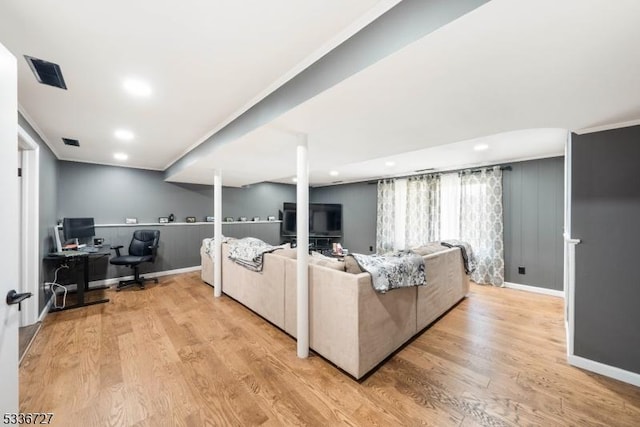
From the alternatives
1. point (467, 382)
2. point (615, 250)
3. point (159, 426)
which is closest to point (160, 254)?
point (159, 426)

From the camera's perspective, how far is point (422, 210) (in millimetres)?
5238

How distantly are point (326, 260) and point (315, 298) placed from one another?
0.36 m

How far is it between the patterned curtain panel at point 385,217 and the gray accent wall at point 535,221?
2163mm

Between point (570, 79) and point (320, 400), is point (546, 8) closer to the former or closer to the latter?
point (570, 79)

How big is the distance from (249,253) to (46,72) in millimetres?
2314

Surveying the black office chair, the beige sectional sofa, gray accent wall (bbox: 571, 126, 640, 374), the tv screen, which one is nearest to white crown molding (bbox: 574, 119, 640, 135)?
gray accent wall (bbox: 571, 126, 640, 374)

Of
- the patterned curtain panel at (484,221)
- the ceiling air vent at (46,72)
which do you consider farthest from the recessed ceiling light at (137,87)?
the patterned curtain panel at (484,221)

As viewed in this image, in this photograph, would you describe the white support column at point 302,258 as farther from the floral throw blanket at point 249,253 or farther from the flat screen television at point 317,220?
the flat screen television at point 317,220

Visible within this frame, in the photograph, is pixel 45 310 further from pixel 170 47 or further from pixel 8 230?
pixel 170 47

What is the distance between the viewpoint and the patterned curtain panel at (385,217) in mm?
5785

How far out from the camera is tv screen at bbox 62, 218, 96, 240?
3.56 m

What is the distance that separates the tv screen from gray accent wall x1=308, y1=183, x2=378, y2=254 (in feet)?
17.6

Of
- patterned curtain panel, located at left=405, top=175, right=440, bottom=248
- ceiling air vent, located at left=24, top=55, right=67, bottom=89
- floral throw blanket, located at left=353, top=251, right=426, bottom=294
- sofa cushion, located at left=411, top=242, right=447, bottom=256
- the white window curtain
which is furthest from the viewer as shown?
patterned curtain panel, located at left=405, top=175, right=440, bottom=248

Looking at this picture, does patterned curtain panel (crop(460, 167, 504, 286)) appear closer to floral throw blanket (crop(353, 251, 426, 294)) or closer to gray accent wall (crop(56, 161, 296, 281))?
floral throw blanket (crop(353, 251, 426, 294))
